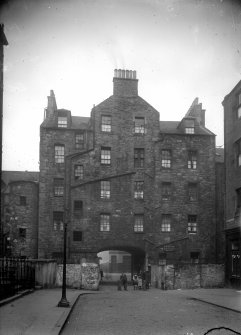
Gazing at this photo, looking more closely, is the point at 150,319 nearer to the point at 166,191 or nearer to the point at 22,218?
the point at 166,191

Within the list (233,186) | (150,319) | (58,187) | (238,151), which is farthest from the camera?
(58,187)

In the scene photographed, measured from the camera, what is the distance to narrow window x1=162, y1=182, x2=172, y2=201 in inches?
1681

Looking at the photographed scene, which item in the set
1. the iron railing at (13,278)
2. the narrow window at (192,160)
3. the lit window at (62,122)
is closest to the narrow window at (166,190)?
the narrow window at (192,160)

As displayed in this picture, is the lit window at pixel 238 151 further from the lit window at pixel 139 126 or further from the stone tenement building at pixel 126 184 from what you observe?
the lit window at pixel 139 126

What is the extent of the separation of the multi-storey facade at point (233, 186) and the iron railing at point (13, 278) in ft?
39.9

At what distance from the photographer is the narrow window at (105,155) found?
42656 mm

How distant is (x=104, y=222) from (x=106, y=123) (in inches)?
345

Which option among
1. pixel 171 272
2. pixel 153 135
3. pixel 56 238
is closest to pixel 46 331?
pixel 171 272

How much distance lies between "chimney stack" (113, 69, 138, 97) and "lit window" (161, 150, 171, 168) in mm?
5915

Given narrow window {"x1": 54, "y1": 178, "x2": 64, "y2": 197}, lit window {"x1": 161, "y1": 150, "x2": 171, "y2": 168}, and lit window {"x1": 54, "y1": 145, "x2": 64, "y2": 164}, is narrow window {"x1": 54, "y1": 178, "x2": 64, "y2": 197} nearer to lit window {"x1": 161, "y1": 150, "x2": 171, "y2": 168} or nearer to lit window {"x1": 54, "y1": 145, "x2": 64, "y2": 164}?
lit window {"x1": 54, "y1": 145, "x2": 64, "y2": 164}

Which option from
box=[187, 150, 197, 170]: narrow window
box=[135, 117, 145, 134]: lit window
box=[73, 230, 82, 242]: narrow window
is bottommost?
box=[73, 230, 82, 242]: narrow window

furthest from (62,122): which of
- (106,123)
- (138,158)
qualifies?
(138,158)

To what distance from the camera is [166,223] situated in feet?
139

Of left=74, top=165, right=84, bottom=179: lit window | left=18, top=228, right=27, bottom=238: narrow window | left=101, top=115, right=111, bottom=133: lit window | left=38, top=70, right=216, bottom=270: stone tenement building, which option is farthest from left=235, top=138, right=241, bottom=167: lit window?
left=18, top=228, right=27, bottom=238: narrow window
